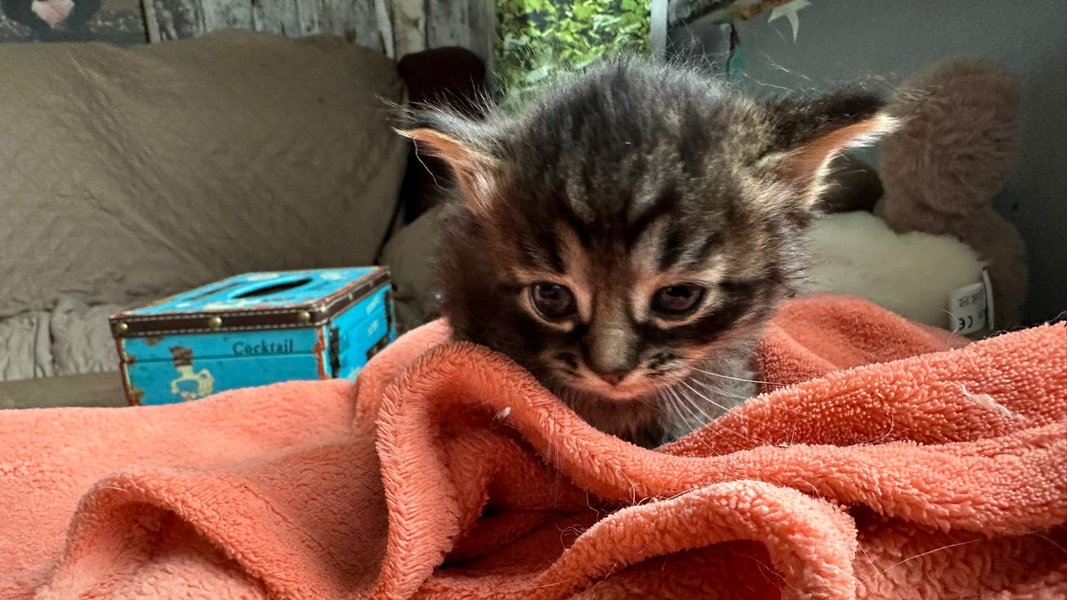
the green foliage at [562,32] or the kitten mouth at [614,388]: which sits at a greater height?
the green foliage at [562,32]

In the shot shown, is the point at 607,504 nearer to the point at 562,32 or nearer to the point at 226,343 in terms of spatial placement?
the point at 226,343

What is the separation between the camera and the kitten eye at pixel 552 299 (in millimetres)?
742

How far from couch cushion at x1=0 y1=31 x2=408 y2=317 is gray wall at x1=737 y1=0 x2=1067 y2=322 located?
1.49 metres

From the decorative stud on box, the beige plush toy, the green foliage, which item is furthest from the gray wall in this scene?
the decorative stud on box

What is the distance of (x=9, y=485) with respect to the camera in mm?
882

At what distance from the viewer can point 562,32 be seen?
1.97 meters

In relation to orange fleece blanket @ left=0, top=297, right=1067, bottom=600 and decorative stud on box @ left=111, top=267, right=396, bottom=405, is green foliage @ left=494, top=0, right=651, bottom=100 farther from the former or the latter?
orange fleece blanket @ left=0, top=297, right=1067, bottom=600

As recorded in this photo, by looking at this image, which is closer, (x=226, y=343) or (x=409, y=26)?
(x=226, y=343)

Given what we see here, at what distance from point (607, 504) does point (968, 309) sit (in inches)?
37.8

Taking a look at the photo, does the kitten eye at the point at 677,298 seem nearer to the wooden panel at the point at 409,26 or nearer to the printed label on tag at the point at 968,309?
the printed label on tag at the point at 968,309

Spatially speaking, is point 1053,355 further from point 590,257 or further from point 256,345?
point 256,345

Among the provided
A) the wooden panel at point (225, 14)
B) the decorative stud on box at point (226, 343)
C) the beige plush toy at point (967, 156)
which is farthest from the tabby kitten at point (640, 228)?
the wooden panel at point (225, 14)

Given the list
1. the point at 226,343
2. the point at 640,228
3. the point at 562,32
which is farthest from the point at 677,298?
the point at 562,32

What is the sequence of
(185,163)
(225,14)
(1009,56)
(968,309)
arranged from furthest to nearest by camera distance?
(225,14) → (185,163) → (968,309) → (1009,56)
